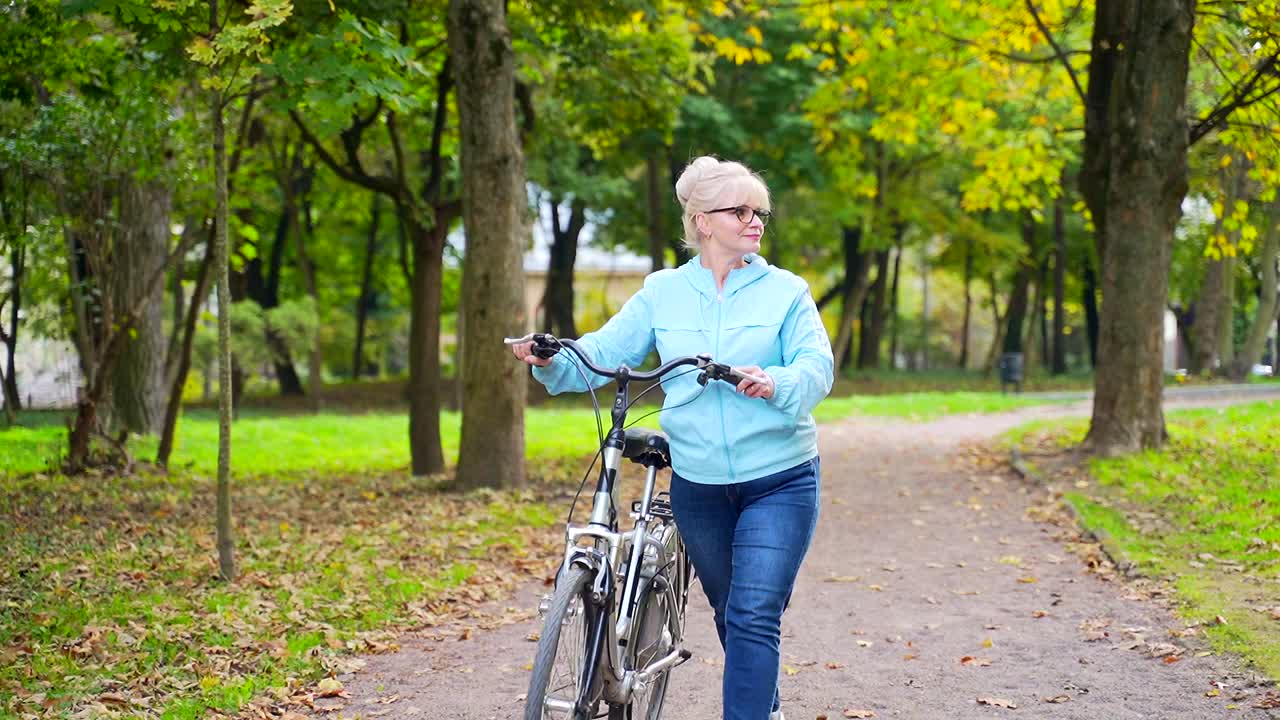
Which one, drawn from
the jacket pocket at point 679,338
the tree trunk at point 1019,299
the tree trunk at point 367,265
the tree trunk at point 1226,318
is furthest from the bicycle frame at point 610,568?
the tree trunk at point 1019,299

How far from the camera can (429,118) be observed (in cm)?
1619

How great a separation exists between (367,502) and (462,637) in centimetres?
520

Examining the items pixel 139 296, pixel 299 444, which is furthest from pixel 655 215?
pixel 139 296

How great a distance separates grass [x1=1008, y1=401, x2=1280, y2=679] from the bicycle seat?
3.14 meters

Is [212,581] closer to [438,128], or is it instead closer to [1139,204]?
[438,128]

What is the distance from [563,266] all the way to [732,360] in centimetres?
3068

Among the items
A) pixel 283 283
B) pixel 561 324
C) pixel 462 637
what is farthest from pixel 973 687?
pixel 283 283

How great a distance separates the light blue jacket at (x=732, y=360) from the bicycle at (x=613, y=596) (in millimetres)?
120

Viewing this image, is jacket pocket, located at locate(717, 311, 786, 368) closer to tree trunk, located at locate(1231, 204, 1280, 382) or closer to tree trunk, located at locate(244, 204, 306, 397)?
tree trunk, located at locate(244, 204, 306, 397)

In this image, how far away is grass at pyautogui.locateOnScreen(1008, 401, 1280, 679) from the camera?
22.1ft

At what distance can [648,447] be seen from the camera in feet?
13.8

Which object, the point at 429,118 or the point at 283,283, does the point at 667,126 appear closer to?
the point at 429,118

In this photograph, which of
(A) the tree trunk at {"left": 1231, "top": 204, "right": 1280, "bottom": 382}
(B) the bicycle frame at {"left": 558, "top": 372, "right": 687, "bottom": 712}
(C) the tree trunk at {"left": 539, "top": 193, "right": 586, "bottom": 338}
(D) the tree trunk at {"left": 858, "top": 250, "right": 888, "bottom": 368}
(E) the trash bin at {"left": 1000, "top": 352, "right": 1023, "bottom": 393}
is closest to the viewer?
(B) the bicycle frame at {"left": 558, "top": 372, "right": 687, "bottom": 712}

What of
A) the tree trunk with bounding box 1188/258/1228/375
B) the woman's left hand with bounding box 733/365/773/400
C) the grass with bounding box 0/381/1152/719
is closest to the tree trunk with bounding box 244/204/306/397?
the grass with bounding box 0/381/1152/719
